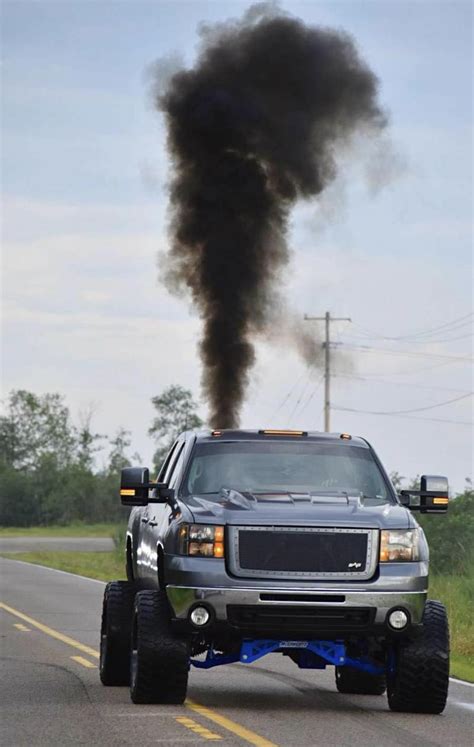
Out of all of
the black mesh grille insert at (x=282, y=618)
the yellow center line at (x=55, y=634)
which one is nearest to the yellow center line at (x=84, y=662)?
the yellow center line at (x=55, y=634)

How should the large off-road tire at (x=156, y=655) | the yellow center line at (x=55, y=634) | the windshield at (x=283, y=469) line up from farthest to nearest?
the yellow center line at (x=55, y=634) < the windshield at (x=283, y=469) < the large off-road tire at (x=156, y=655)

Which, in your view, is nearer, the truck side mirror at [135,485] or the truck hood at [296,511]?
the truck hood at [296,511]

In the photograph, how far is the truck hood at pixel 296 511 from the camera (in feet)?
41.2

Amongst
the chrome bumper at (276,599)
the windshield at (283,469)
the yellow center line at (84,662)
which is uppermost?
the windshield at (283,469)

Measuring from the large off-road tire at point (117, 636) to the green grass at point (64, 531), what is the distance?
278 feet

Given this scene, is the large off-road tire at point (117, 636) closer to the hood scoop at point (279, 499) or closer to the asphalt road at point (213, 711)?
the asphalt road at point (213, 711)

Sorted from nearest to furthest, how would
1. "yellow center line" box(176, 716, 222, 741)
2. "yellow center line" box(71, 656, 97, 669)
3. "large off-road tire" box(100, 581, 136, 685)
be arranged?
"yellow center line" box(176, 716, 222, 741), "large off-road tire" box(100, 581, 136, 685), "yellow center line" box(71, 656, 97, 669)

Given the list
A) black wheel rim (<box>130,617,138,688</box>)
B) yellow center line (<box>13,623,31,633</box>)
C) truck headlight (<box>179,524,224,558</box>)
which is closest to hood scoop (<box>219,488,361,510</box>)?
truck headlight (<box>179,524,224,558</box>)

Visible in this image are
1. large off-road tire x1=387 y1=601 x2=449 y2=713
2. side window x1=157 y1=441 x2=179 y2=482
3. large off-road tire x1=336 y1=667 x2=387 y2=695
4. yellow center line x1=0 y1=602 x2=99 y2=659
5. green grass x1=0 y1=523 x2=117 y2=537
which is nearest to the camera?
large off-road tire x1=387 y1=601 x2=449 y2=713

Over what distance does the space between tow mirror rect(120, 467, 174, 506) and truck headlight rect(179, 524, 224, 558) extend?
938 millimetres

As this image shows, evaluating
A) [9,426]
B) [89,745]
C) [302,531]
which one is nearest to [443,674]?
[302,531]

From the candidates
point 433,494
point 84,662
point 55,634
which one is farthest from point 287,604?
point 55,634

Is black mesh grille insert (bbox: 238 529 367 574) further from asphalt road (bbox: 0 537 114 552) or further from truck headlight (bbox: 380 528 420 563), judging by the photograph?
asphalt road (bbox: 0 537 114 552)

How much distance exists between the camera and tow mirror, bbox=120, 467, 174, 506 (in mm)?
13375
